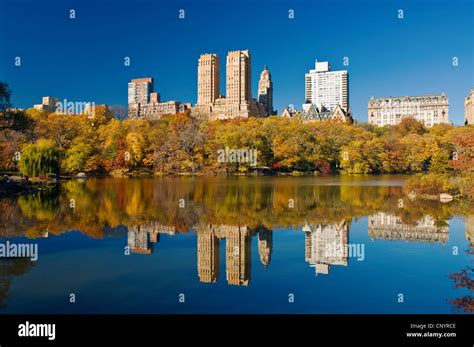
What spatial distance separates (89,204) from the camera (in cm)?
1479

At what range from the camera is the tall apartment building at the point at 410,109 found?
9981 centimetres

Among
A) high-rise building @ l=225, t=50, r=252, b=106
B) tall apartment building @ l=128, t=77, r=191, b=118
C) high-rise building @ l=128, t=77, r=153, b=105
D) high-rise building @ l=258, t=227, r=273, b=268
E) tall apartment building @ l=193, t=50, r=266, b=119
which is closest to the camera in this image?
high-rise building @ l=258, t=227, r=273, b=268

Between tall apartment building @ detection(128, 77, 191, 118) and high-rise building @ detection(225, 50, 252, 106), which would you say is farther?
tall apartment building @ detection(128, 77, 191, 118)

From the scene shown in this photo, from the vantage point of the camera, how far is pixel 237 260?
24.8 feet

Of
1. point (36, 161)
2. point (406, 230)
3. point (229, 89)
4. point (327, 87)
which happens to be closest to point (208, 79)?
point (229, 89)

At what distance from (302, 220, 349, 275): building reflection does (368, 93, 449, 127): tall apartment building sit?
93.8 metres

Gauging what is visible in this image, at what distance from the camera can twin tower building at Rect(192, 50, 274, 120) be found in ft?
357

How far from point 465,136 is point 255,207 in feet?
28.8

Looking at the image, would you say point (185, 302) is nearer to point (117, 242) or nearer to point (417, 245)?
point (117, 242)

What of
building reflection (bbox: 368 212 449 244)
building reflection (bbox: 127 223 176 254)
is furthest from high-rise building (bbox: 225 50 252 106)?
building reflection (bbox: 127 223 176 254)

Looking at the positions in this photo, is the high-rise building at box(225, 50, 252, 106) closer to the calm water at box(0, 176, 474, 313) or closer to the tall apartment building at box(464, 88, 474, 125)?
the tall apartment building at box(464, 88, 474, 125)

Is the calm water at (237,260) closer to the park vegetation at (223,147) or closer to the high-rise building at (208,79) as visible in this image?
the park vegetation at (223,147)

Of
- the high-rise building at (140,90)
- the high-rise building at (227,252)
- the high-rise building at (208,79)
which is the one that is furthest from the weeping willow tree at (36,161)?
the high-rise building at (140,90)
